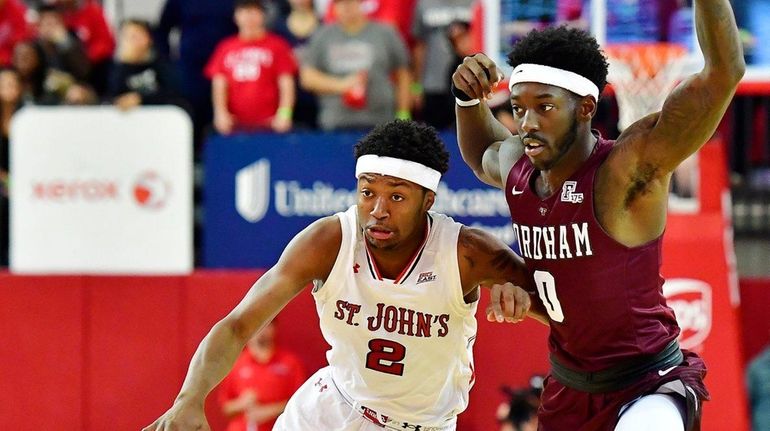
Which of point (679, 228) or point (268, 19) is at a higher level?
point (268, 19)

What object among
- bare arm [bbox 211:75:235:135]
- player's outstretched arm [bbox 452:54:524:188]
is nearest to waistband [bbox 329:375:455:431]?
player's outstretched arm [bbox 452:54:524:188]

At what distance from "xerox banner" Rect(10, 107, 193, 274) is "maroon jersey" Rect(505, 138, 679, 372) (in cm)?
485

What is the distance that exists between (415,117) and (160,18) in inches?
106

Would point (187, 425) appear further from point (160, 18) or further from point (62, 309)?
point (160, 18)

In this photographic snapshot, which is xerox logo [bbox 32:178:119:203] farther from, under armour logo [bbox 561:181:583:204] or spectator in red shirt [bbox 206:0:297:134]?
under armour logo [bbox 561:181:583:204]

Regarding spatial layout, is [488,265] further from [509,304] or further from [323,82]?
[323,82]

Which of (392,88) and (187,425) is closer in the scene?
(187,425)

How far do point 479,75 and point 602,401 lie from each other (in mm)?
1505

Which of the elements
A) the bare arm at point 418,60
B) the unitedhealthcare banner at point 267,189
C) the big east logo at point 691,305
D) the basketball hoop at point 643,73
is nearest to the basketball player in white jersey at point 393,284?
the big east logo at point 691,305

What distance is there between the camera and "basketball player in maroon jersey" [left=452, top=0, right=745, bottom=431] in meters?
5.20

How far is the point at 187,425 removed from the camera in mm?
4926

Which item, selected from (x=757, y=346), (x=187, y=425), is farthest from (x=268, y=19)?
(x=187, y=425)

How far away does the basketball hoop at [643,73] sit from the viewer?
31.2 feet

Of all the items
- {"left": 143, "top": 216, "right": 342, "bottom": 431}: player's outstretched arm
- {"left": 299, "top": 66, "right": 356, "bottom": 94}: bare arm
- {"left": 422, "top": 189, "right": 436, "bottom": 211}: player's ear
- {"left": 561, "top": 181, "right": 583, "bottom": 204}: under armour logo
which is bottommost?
{"left": 143, "top": 216, "right": 342, "bottom": 431}: player's outstretched arm
